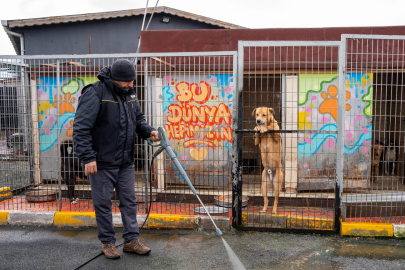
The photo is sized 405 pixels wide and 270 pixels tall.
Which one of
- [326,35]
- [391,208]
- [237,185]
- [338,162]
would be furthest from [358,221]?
[326,35]

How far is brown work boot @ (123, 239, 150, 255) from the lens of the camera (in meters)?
4.04

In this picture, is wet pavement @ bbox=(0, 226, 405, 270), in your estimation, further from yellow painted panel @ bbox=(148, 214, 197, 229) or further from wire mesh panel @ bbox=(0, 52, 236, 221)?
wire mesh panel @ bbox=(0, 52, 236, 221)

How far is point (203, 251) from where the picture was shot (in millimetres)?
4207

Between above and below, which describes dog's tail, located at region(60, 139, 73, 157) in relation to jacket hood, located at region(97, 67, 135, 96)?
below

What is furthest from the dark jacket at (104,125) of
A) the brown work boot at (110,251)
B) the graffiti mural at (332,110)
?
the graffiti mural at (332,110)

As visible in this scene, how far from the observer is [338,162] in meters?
4.60

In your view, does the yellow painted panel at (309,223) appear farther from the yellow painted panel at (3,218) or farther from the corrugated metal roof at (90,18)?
the corrugated metal roof at (90,18)

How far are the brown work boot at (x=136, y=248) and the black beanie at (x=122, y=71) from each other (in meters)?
1.96

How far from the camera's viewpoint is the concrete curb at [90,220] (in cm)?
497

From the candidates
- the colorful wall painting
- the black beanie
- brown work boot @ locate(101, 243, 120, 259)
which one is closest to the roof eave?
the colorful wall painting

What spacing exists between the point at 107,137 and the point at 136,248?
1.39 m

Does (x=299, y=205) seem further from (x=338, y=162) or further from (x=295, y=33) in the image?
(x=295, y=33)

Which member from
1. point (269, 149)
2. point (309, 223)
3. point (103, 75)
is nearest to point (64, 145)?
point (103, 75)

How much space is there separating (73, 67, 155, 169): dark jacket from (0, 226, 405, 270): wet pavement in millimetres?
1204
